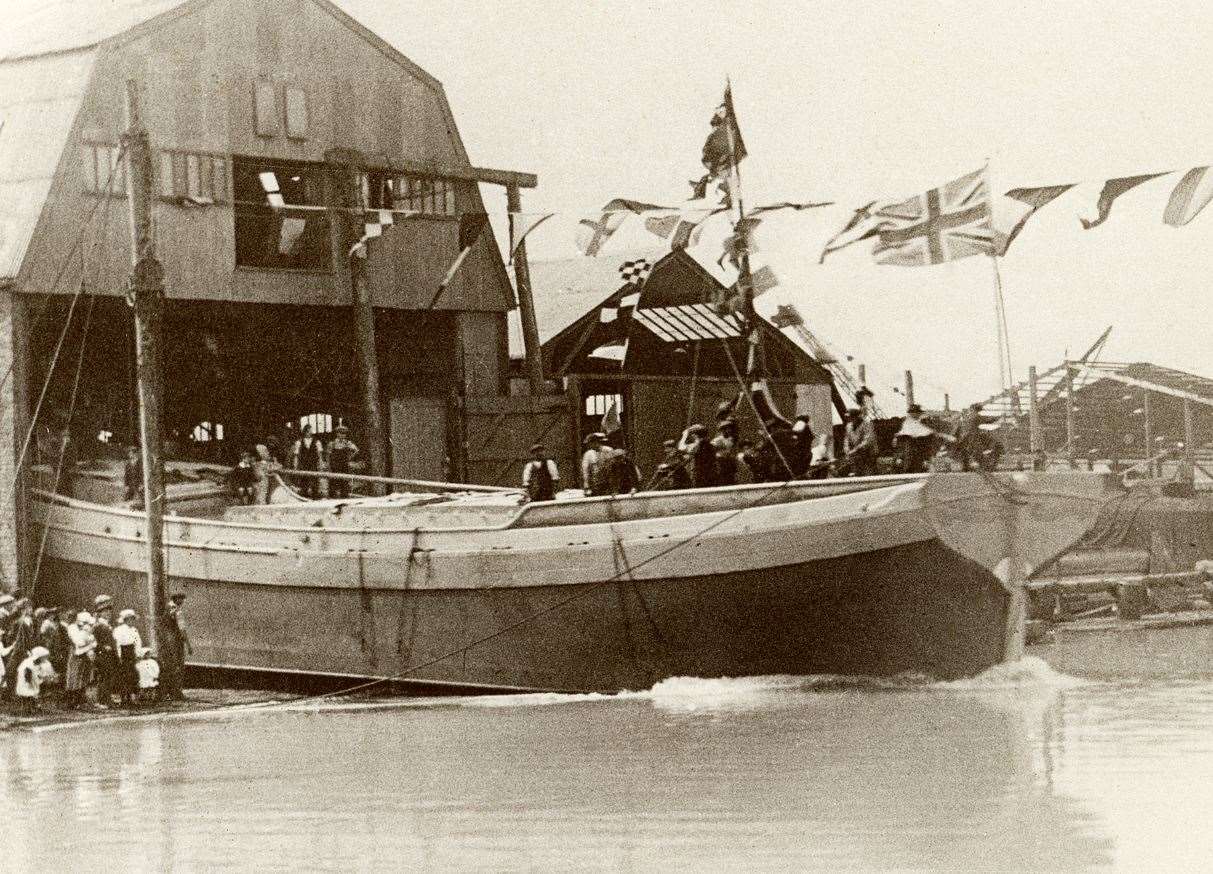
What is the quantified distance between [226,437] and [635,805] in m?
19.3

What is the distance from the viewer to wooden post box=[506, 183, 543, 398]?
94.9ft

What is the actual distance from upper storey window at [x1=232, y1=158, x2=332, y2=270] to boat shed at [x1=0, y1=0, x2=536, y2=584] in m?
0.04

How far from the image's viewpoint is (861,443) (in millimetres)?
20766

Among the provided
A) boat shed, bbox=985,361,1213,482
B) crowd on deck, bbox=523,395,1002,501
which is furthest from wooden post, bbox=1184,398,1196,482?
crowd on deck, bbox=523,395,1002,501

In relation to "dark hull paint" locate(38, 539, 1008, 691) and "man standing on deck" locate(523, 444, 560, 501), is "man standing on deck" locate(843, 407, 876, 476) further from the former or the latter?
"man standing on deck" locate(523, 444, 560, 501)

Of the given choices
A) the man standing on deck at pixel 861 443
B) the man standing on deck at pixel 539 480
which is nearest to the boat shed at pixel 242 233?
the man standing on deck at pixel 539 480

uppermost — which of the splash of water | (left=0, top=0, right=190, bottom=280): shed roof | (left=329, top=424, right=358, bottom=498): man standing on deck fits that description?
(left=0, top=0, right=190, bottom=280): shed roof

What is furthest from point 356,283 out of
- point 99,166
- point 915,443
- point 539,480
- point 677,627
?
point 915,443

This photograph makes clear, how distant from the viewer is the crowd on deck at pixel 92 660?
20.9 metres

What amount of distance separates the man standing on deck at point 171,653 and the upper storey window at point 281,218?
711 cm

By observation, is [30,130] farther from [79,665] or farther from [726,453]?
[726,453]

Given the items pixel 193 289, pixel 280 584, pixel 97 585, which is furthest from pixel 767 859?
pixel 193 289

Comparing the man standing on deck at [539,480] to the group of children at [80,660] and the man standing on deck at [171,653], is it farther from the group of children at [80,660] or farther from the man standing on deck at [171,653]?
the group of children at [80,660]

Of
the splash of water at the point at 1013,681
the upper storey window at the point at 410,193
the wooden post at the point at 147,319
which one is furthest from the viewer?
the upper storey window at the point at 410,193
